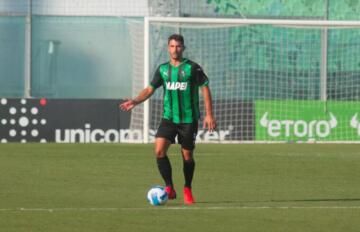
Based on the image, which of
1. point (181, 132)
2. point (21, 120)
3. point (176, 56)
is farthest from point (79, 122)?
point (176, 56)

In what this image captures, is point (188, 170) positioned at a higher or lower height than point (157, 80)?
lower

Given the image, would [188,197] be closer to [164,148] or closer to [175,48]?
[164,148]

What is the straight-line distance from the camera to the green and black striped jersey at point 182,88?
46.0 ft

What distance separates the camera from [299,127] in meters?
28.5

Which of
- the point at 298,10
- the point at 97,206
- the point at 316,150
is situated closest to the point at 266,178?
the point at 97,206

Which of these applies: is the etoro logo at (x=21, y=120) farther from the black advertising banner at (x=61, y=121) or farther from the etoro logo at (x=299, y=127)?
the etoro logo at (x=299, y=127)

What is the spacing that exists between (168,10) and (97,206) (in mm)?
17644

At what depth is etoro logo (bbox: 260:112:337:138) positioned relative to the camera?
2845 centimetres

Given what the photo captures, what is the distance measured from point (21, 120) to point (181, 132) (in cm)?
1379

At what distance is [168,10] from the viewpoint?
100ft

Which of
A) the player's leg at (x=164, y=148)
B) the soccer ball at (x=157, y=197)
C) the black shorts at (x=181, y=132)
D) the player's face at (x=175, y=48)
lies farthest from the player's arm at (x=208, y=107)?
the soccer ball at (x=157, y=197)

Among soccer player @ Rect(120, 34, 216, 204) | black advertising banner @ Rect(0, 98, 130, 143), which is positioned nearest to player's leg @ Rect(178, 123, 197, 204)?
soccer player @ Rect(120, 34, 216, 204)

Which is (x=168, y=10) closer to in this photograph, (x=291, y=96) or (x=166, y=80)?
(x=291, y=96)

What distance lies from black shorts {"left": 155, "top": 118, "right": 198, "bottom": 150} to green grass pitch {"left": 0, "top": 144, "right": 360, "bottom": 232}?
27.0 inches
